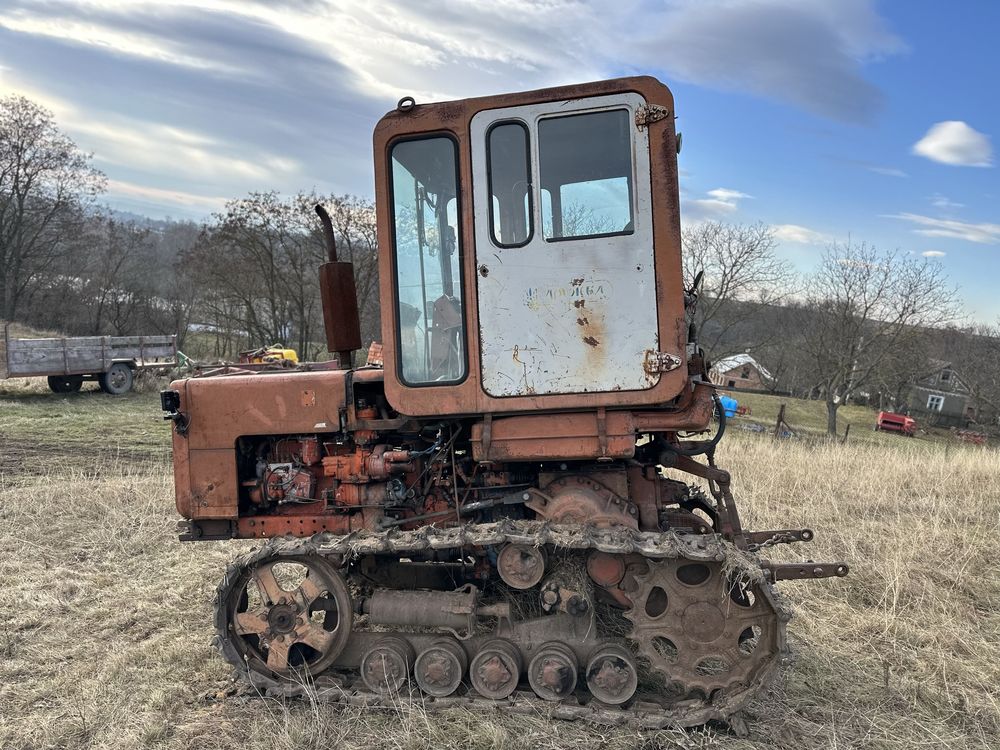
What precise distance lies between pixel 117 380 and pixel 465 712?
62.7 ft

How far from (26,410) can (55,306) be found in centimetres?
2274

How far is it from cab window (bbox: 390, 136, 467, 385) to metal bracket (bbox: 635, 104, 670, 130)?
3.33ft

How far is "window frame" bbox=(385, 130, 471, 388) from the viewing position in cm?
350

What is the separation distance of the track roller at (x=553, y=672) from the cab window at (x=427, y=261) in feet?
5.33

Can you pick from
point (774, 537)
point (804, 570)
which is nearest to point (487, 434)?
point (804, 570)

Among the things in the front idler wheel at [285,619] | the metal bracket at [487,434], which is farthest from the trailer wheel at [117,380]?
the metal bracket at [487,434]

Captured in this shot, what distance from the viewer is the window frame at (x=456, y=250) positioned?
138 inches

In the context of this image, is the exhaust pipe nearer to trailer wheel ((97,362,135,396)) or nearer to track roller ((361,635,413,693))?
track roller ((361,635,413,693))

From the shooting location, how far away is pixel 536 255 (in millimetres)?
3408

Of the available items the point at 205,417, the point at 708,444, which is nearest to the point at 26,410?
the point at 205,417

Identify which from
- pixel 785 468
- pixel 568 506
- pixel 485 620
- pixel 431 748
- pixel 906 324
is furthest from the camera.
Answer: pixel 906 324

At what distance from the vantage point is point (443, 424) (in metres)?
3.83

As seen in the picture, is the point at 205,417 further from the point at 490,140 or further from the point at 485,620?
the point at 490,140

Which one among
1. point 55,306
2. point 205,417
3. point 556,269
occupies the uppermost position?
point 55,306
